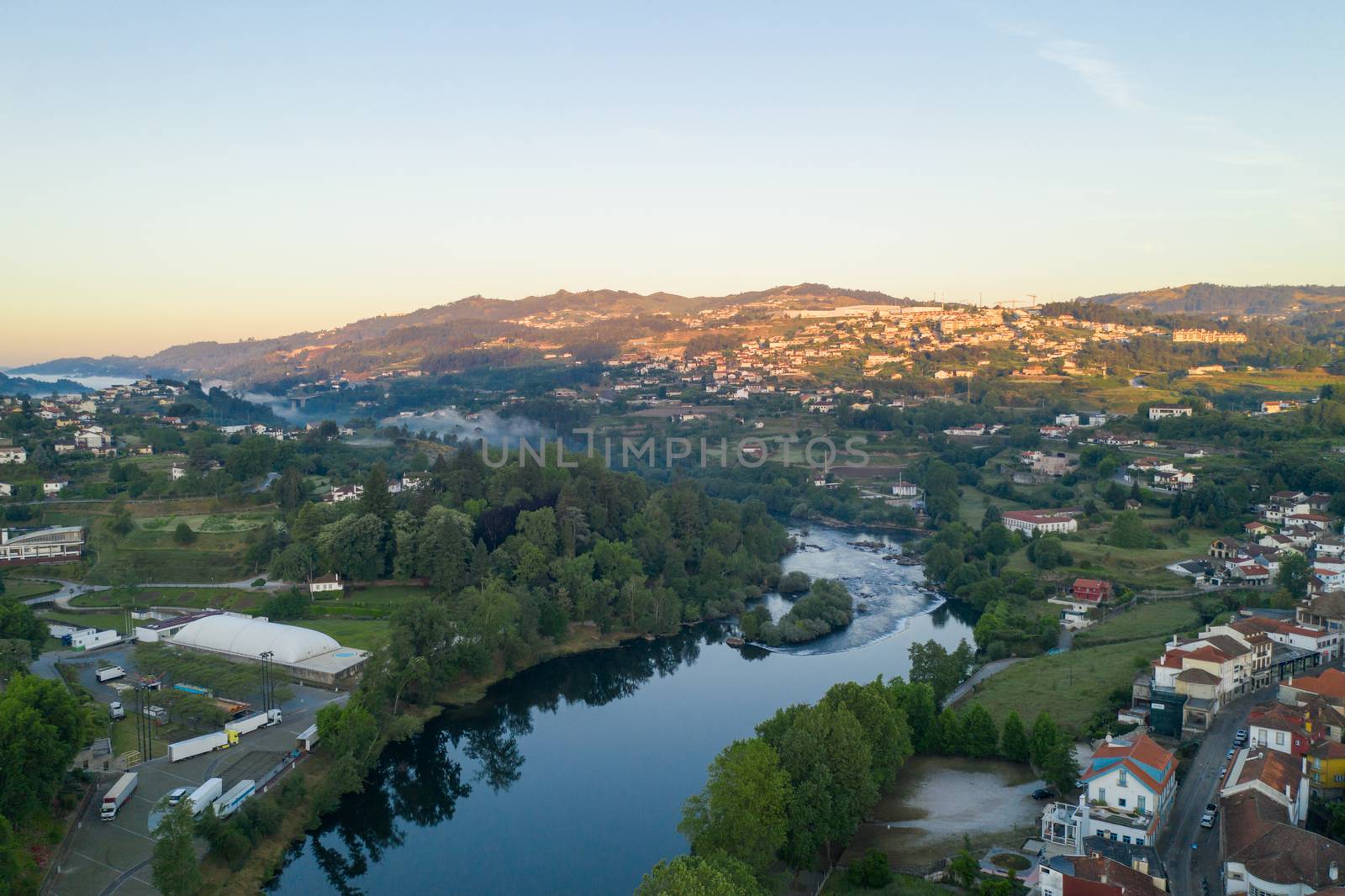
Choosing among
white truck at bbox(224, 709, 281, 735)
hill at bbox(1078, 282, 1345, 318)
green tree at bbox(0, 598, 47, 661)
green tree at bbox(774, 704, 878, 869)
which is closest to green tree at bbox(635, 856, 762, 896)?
green tree at bbox(774, 704, 878, 869)

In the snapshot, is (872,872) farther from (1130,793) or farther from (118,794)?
(118,794)

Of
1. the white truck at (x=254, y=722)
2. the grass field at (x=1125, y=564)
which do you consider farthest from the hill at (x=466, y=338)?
the white truck at (x=254, y=722)

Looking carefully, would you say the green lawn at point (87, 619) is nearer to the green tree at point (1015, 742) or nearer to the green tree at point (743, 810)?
the green tree at point (743, 810)

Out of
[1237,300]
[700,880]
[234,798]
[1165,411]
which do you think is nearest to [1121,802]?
[700,880]

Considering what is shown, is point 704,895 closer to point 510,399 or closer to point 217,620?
point 217,620

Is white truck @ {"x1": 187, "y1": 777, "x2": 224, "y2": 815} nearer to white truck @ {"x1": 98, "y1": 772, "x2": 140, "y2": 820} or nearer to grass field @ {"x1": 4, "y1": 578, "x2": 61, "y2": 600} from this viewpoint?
white truck @ {"x1": 98, "y1": 772, "x2": 140, "y2": 820}
